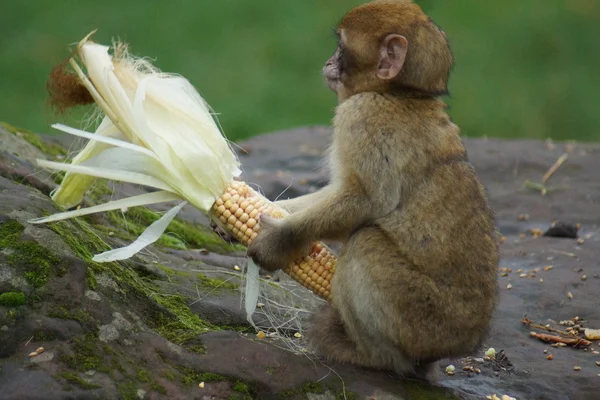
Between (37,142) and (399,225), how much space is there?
3530mm

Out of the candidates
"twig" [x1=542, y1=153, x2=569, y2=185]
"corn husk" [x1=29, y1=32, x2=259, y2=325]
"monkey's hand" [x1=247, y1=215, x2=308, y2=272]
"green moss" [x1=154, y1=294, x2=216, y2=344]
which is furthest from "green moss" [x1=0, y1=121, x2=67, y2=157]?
"twig" [x1=542, y1=153, x2=569, y2=185]

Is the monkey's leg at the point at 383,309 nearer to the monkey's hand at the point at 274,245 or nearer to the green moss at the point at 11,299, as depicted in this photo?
the monkey's hand at the point at 274,245

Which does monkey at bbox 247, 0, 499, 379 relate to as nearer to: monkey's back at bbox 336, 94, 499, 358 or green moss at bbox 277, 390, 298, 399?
monkey's back at bbox 336, 94, 499, 358

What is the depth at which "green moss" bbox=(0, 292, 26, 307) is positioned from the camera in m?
4.94

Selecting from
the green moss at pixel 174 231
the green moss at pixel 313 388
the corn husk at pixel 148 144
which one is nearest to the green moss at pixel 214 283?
the green moss at pixel 174 231

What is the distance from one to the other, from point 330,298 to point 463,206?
949 mm

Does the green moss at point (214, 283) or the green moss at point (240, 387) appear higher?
the green moss at point (240, 387)

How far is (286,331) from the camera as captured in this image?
6.30 meters

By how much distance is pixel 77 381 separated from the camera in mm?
4723

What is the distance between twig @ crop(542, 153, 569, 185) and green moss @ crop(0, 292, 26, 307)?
6684 millimetres

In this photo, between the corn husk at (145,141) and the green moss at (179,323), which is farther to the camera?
the corn husk at (145,141)

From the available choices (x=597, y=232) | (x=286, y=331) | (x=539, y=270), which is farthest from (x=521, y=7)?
(x=286, y=331)

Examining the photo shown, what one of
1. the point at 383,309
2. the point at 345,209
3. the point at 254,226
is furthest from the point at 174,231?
the point at 383,309

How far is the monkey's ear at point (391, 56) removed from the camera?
19.1 feet
